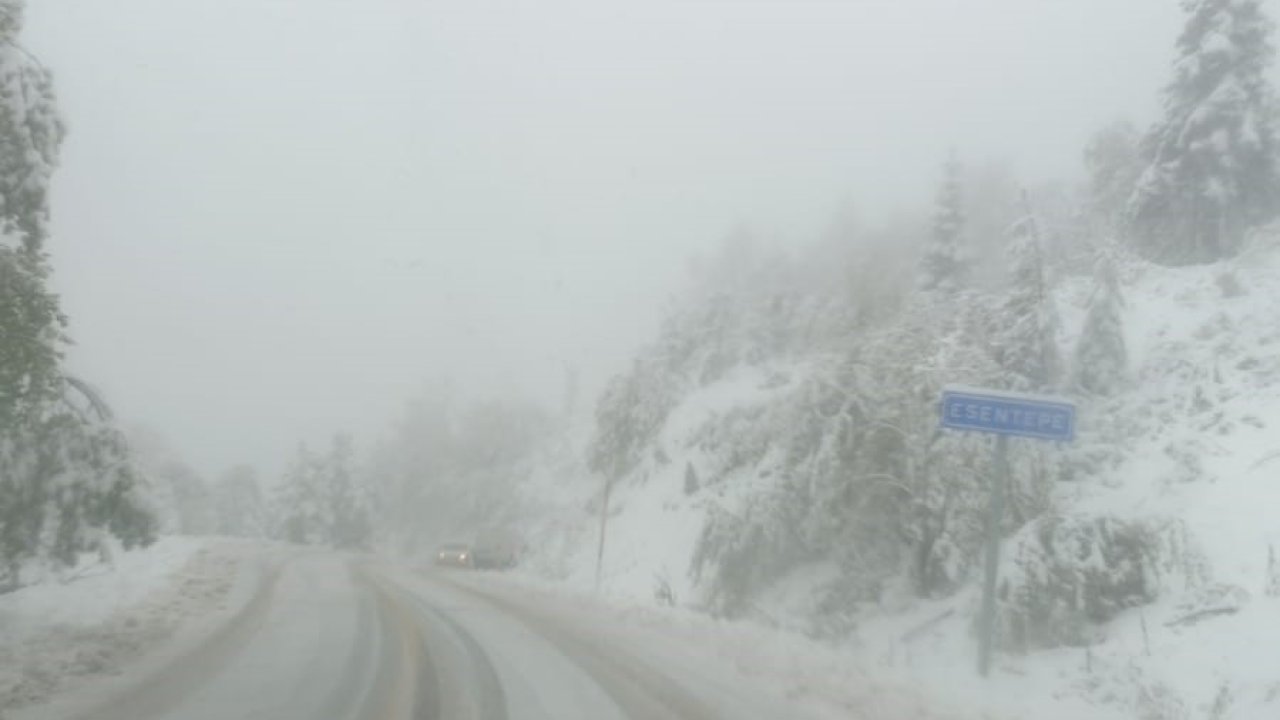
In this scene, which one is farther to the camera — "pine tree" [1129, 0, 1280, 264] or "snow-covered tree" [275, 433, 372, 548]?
"snow-covered tree" [275, 433, 372, 548]

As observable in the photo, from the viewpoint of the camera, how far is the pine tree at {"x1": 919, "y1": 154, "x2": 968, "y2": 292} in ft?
123

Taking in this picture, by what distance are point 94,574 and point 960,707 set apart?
1563cm

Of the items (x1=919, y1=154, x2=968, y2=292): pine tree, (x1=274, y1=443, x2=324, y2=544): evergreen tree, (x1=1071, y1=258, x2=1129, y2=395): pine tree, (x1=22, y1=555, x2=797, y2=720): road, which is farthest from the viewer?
(x1=274, y1=443, x2=324, y2=544): evergreen tree

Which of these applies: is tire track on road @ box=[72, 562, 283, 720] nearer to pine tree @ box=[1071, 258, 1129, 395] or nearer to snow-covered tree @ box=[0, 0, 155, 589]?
snow-covered tree @ box=[0, 0, 155, 589]

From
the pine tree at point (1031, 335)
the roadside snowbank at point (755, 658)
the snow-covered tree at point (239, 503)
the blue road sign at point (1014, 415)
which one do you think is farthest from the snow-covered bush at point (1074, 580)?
the snow-covered tree at point (239, 503)

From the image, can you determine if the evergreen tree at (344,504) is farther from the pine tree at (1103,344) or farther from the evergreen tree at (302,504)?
the pine tree at (1103,344)

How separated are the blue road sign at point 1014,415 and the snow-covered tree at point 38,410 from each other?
915 cm

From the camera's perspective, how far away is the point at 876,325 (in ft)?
74.0

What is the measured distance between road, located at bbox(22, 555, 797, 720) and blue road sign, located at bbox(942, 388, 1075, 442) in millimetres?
3807

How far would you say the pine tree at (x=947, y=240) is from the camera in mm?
37347

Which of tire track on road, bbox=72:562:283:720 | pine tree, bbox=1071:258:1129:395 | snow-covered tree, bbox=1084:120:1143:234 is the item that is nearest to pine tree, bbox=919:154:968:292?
snow-covered tree, bbox=1084:120:1143:234

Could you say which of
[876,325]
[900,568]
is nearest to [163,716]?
[900,568]

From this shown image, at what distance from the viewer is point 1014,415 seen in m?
11.7

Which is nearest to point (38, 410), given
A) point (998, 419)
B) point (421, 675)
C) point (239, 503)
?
point (421, 675)
